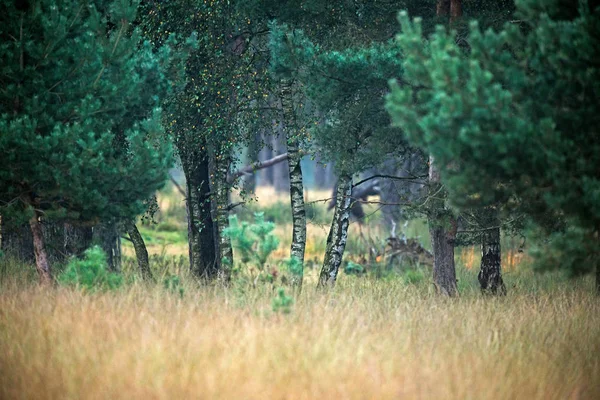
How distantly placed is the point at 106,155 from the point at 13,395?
4530 mm

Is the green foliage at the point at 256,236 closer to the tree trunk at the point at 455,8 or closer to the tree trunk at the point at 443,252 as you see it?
the tree trunk at the point at 443,252

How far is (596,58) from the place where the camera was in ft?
23.7

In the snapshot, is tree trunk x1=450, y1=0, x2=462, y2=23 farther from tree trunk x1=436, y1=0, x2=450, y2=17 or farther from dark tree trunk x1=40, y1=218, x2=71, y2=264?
dark tree trunk x1=40, y1=218, x2=71, y2=264

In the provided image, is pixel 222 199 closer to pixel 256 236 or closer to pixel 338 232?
pixel 338 232

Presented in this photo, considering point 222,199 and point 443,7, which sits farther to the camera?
point 222,199

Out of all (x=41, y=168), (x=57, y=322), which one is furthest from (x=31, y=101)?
(x=57, y=322)

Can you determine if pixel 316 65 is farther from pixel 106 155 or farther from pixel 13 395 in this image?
pixel 13 395

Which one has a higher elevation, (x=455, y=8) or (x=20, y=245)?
(x=455, y=8)

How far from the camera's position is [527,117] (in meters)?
7.37

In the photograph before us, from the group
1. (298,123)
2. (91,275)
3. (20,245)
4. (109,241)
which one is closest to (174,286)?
(91,275)

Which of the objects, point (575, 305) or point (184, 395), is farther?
point (575, 305)

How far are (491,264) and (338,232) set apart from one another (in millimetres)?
2598

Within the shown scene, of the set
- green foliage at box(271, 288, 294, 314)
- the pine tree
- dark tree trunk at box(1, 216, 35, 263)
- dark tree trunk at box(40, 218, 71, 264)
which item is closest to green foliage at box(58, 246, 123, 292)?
the pine tree

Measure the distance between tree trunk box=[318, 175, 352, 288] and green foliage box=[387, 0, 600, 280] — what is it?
5252 mm
